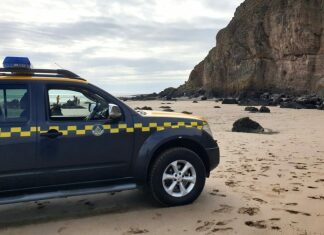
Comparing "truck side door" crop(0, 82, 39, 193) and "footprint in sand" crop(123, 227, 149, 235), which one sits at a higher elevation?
"truck side door" crop(0, 82, 39, 193)

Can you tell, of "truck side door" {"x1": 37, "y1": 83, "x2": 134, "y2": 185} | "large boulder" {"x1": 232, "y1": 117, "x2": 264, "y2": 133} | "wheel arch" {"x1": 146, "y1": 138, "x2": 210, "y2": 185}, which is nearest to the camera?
"truck side door" {"x1": 37, "y1": 83, "x2": 134, "y2": 185}

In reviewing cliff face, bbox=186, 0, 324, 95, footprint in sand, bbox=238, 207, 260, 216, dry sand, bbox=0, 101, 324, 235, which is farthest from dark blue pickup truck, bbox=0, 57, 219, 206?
cliff face, bbox=186, 0, 324, 95

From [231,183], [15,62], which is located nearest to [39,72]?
[15,62]

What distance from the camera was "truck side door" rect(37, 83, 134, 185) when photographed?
499 cm

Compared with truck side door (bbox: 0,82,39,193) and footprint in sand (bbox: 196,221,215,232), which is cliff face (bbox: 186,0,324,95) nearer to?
footprint in sand (bbox: 196,221,215,232)

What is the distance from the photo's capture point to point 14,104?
4.95 metres

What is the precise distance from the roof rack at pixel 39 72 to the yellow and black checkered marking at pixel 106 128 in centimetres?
70

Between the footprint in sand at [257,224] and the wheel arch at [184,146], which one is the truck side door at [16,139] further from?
the footprint in sand at [257,224]

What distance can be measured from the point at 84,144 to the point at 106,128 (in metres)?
0.34

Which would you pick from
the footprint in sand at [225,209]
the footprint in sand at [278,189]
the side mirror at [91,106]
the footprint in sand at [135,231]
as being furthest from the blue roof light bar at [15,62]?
the footprint in sand at [278,189]

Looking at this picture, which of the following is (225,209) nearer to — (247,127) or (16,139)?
(16,139)

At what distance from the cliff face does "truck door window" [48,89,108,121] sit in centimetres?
4275

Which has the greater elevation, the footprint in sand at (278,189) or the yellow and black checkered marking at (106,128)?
the yellow and black checkered marking at (106,128)

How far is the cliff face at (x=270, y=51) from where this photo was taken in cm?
4907
